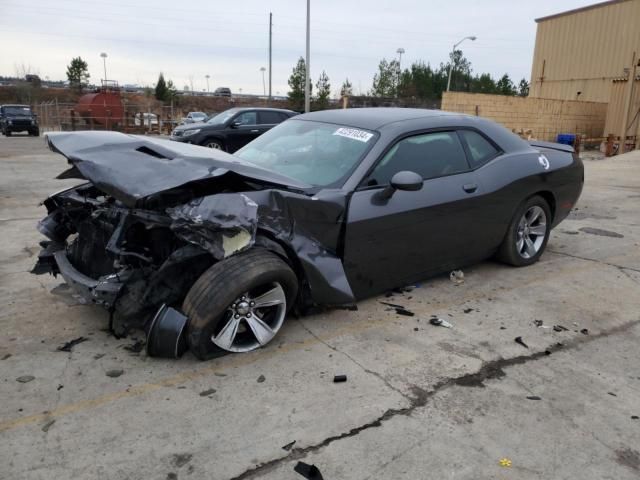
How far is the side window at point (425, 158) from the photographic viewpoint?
162 inches

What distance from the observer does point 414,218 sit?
13.6ft

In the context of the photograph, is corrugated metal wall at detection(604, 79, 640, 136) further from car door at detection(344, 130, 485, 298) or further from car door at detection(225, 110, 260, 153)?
car door at detection(344, 130, 485, 298)

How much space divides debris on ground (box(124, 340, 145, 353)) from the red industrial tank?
87.1ft

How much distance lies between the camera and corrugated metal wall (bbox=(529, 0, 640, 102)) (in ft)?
80.9

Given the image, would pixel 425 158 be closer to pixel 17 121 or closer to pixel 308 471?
pixel 308 471

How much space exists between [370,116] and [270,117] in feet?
35.5

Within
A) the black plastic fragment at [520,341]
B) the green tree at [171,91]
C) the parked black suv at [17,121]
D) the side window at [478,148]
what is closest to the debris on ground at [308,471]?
the black plastic fragment at [520,341]

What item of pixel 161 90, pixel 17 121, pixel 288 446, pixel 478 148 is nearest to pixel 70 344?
pixel 288 446

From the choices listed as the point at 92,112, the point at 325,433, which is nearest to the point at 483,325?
the point at 325,433

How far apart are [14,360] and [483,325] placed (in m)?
3.26

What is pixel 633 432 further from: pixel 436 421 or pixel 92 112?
pixel 92 112

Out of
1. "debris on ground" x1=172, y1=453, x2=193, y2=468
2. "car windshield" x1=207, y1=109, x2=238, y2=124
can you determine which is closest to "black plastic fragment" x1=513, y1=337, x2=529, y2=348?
"debris on ground" x1=172, y1=453, x2=193, y2=468

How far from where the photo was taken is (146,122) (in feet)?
104

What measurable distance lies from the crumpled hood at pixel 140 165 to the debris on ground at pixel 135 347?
971mm
